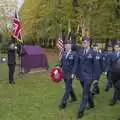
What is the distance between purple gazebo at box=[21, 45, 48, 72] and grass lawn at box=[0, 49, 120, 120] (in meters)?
6.03

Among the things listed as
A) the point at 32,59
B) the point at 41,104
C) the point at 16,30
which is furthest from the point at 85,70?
the point at 32,59

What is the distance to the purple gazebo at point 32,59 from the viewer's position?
2544cm

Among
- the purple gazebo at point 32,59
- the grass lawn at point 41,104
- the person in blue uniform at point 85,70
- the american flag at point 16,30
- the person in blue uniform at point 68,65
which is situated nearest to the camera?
the person in blue uniform at point 85,70

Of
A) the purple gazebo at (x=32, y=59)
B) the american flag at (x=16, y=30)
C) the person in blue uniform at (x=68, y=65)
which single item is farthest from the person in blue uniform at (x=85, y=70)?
the purple gazebo at (x=32, y=59)

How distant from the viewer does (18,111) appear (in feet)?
41.8

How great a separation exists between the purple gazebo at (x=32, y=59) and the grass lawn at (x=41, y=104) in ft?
19.8

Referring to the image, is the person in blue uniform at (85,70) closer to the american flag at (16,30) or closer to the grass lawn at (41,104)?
the grass lawn at (41,104)

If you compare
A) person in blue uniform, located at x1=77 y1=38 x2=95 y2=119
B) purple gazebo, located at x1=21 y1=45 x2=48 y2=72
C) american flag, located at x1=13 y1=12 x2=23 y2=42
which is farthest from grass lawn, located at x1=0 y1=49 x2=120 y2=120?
purple gazebo, located at x1=21 y1=45 x2=48 y2=72

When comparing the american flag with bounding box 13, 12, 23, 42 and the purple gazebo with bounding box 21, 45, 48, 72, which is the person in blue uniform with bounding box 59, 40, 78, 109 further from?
the purple gazebo with bounding box 21, 45, 48, 72

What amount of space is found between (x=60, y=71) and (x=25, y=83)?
7.24 metres

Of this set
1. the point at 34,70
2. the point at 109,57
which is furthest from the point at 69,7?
the point at 109,57

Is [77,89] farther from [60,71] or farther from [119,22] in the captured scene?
[119,22]

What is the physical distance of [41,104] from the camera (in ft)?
45.6

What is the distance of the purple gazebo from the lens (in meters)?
25.4
